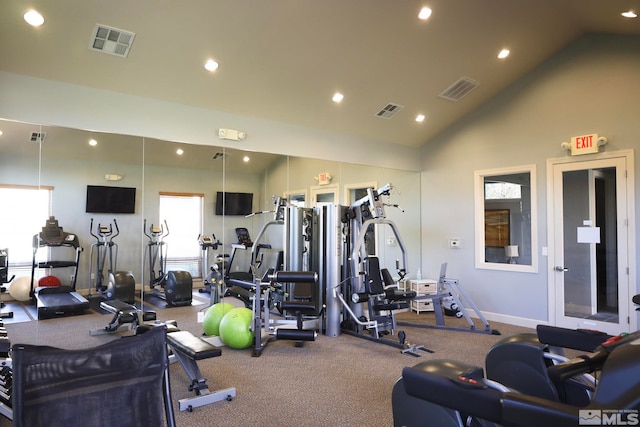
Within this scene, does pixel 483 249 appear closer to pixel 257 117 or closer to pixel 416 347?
pixel 416 347

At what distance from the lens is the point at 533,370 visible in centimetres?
205

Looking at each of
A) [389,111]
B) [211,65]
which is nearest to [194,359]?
[211,65]

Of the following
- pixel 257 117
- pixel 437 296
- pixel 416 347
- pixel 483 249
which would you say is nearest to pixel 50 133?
pixel 257 117

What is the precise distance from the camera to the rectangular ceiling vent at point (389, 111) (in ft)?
19.4

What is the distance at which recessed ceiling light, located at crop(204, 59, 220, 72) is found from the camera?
14.3ft

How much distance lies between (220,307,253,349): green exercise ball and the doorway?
4.17 m

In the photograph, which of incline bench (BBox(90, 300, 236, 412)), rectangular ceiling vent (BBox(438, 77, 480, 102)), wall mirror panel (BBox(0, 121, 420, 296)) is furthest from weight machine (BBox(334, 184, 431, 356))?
incline bench (BBox(90, 300, 236, 412))

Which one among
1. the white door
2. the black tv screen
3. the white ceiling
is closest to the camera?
the white ceiling

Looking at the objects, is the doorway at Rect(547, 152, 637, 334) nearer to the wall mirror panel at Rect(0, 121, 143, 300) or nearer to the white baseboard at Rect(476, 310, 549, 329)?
the white baseboard at Rect(476, 310, 549, 329)

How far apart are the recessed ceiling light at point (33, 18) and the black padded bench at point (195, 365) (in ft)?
9.62

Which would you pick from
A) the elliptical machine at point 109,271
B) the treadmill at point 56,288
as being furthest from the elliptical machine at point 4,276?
the elliptical machine at point 109,271

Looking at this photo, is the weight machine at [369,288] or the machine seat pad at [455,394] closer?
the machine seat pad at [455,394]

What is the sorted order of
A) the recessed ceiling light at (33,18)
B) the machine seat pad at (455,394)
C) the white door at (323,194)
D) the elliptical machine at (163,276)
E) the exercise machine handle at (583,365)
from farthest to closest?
the white door at (323,194), the elliptical machine at (163,276), the recessed ceiling light at (33,18), the exercise machine handle at (583,365), the machine seat pad at (455,394)

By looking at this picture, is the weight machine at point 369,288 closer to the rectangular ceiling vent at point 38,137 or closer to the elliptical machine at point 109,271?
the elliptical machine at point 109,271
